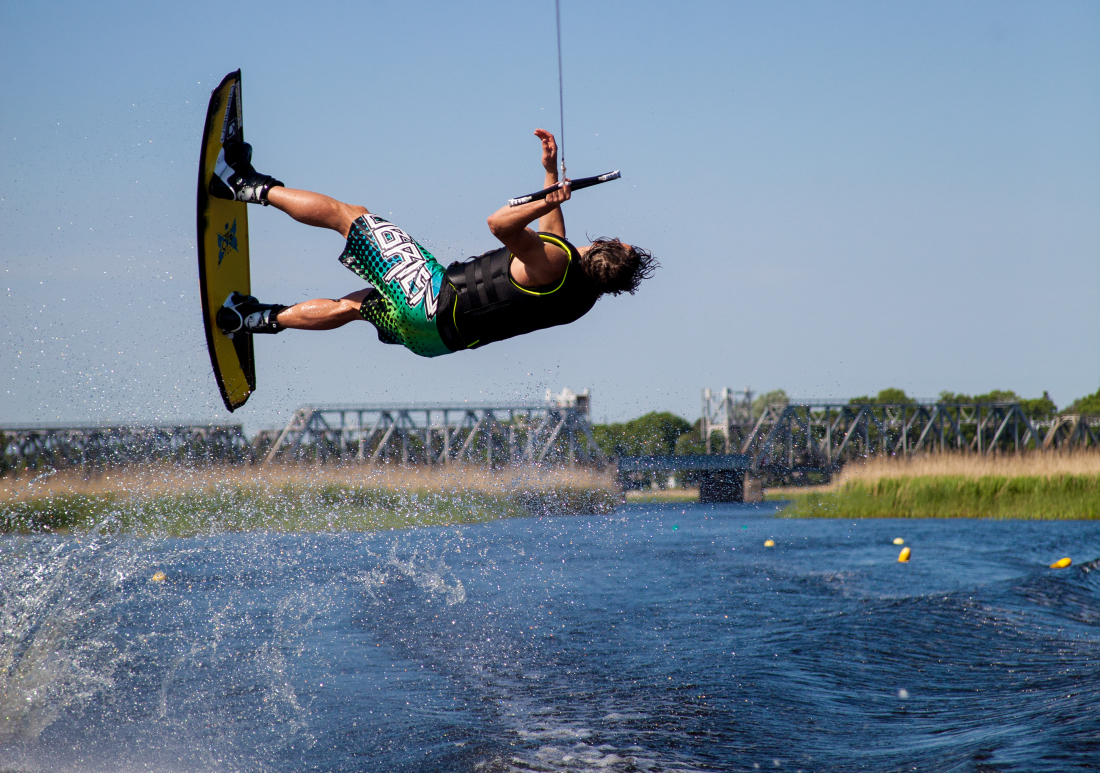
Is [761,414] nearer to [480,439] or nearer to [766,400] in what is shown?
[766,400]

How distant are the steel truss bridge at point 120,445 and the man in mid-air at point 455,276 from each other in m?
2.56

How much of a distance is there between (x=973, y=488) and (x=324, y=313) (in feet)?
71.7

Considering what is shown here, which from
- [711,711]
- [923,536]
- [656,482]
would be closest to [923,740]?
[711,711]

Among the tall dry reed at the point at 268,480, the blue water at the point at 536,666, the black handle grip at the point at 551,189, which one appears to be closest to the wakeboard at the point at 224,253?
the blue water at the point at 536,666

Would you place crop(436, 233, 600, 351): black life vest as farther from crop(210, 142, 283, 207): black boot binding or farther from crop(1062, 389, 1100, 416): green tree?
crop(1062, 389, 1100, 416): green tree

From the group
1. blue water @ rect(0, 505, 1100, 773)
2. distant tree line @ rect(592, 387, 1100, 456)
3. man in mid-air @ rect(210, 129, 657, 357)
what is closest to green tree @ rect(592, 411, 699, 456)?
distant tree line @ rect(592, 387, 1100, 456)

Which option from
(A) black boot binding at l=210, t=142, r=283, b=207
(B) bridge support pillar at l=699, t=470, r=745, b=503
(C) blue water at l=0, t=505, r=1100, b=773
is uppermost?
(A) black boot binding at l=210, t=142, r=283, b=207

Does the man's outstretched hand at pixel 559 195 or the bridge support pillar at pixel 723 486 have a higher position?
the man's outstretched hand at pixel 559 195

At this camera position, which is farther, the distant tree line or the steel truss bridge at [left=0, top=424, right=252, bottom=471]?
the distant tree line

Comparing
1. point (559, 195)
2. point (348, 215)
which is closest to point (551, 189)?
point (559, 195)

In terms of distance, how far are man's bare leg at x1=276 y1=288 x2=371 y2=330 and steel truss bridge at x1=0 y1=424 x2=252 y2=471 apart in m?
2.22

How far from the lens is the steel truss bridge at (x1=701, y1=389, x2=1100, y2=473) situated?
65125mm

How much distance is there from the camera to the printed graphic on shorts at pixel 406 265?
4.93 meters

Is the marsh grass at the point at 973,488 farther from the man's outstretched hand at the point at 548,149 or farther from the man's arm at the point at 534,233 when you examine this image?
the man's outstretched hand at the point at 548,149
